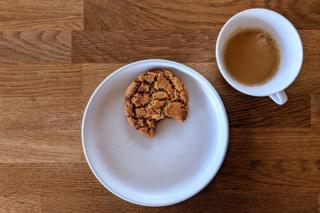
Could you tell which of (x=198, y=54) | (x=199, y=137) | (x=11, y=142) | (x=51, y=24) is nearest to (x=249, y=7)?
(x=198, y=54)

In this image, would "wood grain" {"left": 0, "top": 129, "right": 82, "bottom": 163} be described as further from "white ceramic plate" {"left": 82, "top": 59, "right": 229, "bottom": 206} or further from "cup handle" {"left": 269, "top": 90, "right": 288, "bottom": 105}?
"cup handle" {"left": 269, "top": 90, "right": 288, "bottom": 105}

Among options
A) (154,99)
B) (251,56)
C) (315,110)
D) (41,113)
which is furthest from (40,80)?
(315,110)

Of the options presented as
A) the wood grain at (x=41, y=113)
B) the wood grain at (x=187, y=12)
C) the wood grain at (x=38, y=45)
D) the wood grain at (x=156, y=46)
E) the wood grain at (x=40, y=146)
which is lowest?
the wood grain at (x=40, y=146)

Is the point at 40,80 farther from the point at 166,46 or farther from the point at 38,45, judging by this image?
the point at 166,46

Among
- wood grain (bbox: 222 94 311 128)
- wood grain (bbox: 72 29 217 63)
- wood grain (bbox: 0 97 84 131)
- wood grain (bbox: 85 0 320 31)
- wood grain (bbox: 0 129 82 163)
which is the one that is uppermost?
wood grain (bbox: 85 0 320 31)

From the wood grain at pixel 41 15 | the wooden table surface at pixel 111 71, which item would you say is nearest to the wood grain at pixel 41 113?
the wooden table surface at pixel 111 71

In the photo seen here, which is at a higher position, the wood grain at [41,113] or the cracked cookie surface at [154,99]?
the cracked cookie surface at [154,99]

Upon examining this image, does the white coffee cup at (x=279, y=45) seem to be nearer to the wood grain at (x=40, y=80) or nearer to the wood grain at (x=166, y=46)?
the wood grain at (x=166, y=46)

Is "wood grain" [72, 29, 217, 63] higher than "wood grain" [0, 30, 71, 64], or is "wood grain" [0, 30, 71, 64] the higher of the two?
"wood grain" [72, 29, 217, 63]

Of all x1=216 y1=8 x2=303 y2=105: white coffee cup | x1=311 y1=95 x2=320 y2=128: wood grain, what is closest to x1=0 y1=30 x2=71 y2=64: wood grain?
x1=216 y1=8 x2=303 y2=105: white coffee cup
